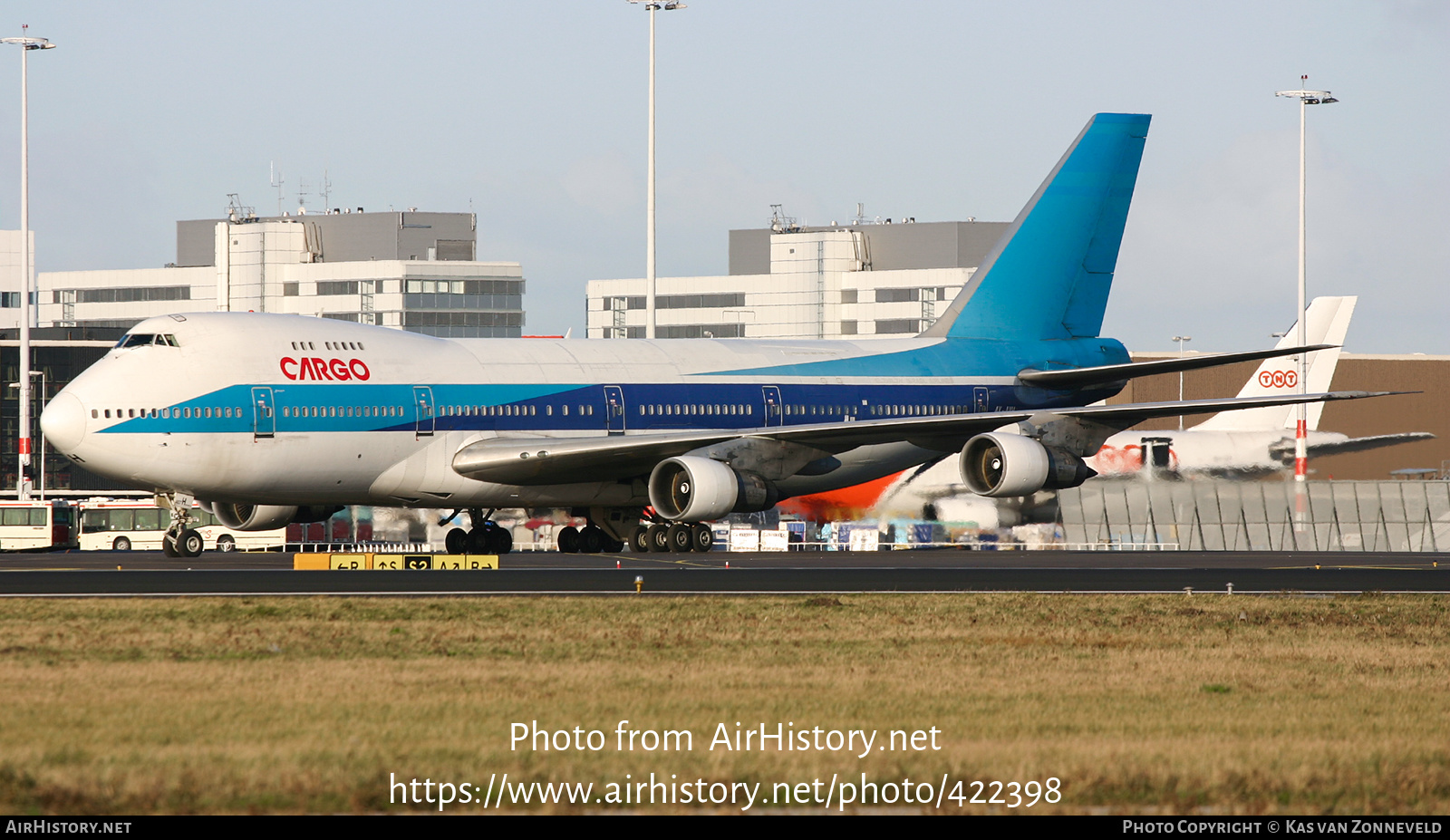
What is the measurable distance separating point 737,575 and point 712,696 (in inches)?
545

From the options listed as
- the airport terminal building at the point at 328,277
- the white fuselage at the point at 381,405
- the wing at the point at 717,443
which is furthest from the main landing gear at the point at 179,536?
the airport terminal building at the point at 328,277

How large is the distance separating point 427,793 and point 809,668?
20.3 ft

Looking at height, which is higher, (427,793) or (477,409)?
(477,409)

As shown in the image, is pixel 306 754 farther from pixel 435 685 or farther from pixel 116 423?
pixel 116 423

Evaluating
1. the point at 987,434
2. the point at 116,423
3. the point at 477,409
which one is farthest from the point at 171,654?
the point at 987,434

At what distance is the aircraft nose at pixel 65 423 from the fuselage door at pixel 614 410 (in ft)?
34.4

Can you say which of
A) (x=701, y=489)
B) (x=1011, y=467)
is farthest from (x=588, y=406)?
(x=1011, y=467)

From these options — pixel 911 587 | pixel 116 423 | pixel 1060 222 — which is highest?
pixel 1060 222

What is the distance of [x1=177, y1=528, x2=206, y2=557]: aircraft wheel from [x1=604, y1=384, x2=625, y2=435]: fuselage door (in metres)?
8.54

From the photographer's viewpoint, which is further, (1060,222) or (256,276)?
(256,276)

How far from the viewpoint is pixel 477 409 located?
35125 mm

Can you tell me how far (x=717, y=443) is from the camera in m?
35.5

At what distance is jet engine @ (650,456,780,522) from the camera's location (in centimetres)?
3406

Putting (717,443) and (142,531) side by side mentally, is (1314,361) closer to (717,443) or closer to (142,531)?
(717,443)
